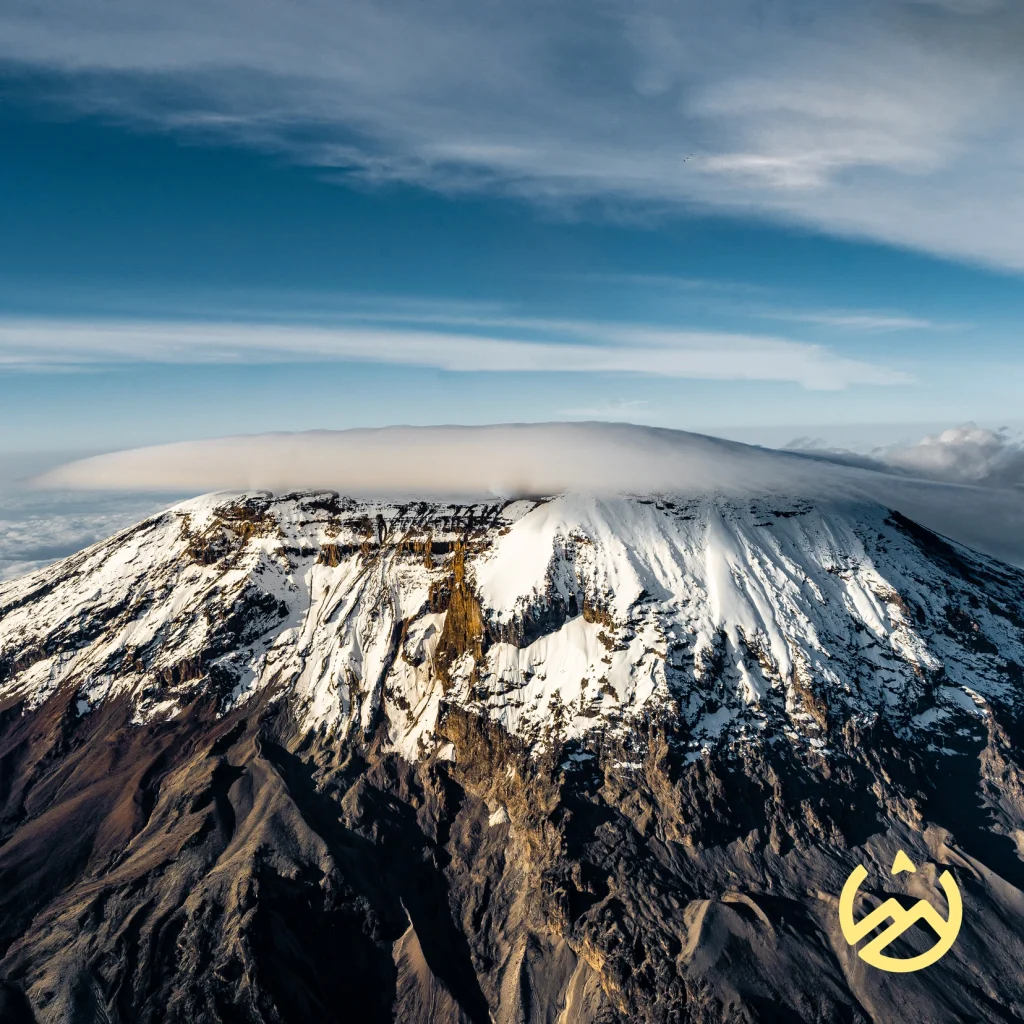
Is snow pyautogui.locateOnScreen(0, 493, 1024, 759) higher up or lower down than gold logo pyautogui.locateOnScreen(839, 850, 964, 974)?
higher up

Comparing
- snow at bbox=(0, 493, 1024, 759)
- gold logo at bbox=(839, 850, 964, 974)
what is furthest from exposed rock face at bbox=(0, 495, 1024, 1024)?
gold logo at bbox=(839, 850, 964, 974)

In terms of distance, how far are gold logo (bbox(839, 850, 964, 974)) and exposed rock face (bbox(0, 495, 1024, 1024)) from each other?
2.00m

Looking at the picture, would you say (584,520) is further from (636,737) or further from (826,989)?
(826,989)

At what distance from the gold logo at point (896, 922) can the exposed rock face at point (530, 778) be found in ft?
6.55

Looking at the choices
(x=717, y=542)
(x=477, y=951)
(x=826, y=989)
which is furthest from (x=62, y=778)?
(x=717, y=542)

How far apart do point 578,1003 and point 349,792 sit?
2607 inches

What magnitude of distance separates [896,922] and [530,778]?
244 feet

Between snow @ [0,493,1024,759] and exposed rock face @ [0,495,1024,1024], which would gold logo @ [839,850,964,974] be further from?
snow @ [0,493,1024,759]

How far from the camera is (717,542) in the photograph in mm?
181500

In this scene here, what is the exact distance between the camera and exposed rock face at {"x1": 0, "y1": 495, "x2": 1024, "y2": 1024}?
104 m

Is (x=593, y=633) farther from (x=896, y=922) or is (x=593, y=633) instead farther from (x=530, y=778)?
(x=896, y=922)

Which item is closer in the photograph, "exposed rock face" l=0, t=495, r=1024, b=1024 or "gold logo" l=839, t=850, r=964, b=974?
"exposed rock face" l=0, t=495, r=1024, b=1024


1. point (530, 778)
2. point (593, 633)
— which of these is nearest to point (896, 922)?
point (530, 778)

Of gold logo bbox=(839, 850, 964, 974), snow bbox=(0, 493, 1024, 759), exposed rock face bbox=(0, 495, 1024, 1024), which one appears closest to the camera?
exposed rock face bbox=(0, 495, 1024, 1024)
